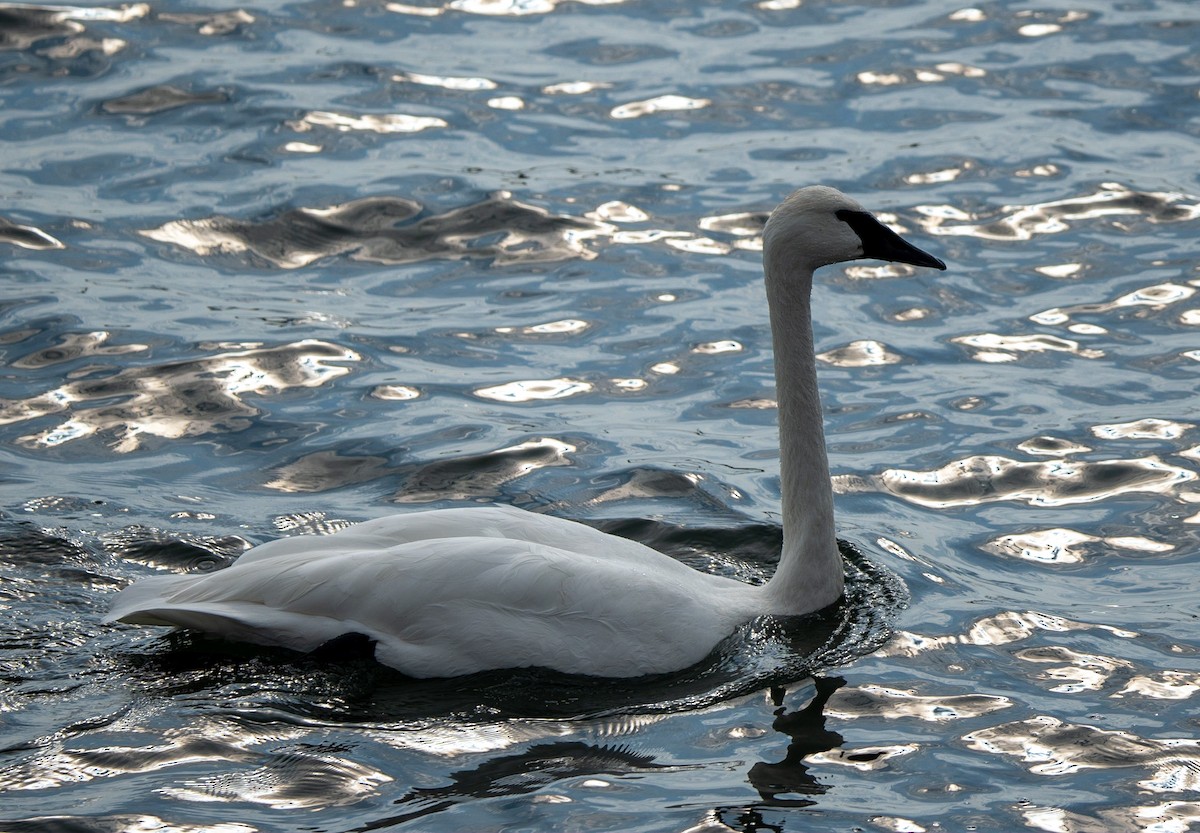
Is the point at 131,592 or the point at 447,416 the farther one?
the point at 447,416

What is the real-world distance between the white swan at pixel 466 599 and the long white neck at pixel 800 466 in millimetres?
244

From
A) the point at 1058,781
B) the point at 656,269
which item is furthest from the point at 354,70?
the point at 1058,781

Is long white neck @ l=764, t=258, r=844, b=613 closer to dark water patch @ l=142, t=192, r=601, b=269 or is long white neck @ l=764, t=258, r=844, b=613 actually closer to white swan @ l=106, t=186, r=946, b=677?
white swan @ l=106, t=186, r=946, b=677

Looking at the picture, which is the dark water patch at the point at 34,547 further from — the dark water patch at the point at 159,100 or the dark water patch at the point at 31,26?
the dark water patch at the point at 31,26

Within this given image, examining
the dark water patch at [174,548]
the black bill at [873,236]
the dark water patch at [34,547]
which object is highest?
the black bill at [873,236]

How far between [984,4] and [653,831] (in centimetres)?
1323

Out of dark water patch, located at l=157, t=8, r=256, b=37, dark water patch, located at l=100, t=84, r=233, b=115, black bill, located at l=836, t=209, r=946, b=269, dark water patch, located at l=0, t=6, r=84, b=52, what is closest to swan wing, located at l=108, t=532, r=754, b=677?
black bill, located at l=836, t=209, r=946, b=269

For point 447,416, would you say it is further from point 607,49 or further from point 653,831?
point 607,49

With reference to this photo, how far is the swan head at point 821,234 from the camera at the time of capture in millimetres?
7949

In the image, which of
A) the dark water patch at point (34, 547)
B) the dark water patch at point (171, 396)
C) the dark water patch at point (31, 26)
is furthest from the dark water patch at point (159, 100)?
the dark water patch at point (34, 547)

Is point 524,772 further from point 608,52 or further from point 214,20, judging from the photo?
point 214,20

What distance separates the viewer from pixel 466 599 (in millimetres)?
7238

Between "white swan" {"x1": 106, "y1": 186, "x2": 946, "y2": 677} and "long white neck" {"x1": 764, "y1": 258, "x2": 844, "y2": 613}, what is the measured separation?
0.80ft

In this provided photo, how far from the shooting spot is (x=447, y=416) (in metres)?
10.6
